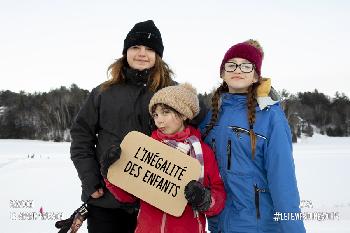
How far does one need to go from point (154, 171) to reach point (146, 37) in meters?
0.91

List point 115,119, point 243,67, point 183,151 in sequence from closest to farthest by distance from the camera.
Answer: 1. point 183,151
2. point 243,67
3. point 115,119

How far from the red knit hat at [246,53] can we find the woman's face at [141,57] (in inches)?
19.7

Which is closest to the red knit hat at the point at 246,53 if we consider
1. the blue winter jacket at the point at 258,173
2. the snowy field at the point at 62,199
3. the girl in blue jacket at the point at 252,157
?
the girl in blue jacket at the point at 252,157

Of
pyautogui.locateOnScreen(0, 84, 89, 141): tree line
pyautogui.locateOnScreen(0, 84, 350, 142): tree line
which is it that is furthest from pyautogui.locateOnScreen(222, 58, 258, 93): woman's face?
pyautogui.locateOnScreen(0, 84, 89, 141): tree line

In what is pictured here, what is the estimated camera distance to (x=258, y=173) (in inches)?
90.9

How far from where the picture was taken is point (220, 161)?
239 cm

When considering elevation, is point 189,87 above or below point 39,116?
above

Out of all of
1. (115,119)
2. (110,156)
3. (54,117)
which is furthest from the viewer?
(54,117)

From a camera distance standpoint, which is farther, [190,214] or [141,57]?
[141,57]

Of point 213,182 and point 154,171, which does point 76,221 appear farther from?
point 213,182

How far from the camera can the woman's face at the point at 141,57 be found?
2682mm

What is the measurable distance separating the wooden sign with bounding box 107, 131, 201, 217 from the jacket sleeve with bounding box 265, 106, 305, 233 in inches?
16.0

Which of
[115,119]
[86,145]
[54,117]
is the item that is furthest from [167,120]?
[54,117]

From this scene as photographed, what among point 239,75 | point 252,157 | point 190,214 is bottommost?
point 190,214
